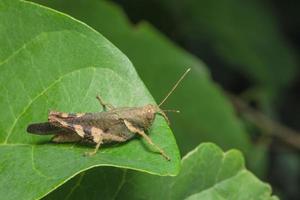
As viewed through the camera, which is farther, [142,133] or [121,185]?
[142,133]

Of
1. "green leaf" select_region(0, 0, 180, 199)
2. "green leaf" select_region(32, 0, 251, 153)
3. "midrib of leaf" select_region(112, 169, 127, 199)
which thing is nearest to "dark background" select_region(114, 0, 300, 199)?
"green leaf" select_region(32, 0, 251, 153)

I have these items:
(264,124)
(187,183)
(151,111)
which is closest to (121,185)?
(187,183)

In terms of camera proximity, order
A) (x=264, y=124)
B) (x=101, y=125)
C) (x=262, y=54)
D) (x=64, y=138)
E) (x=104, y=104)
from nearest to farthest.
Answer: (x=104, y=104), (x=64, y=138), (x=101, y=125), (x=264, y=124), (x=262, y=54)

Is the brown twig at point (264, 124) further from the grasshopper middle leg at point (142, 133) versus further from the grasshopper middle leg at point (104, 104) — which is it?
the grasshopper middle leg at point (104, 104)

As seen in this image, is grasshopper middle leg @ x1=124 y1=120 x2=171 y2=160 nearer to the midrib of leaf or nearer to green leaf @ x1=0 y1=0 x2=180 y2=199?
green leaf @ x1=0 y1=0 x2=180 y2=199

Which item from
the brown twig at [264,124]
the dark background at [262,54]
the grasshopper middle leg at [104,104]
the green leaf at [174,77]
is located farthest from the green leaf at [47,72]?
the brown twig at [264,124]

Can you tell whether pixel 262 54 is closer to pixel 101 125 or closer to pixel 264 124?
pixel 264 124

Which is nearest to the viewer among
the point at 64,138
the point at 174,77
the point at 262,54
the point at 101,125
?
the point at 64,138
